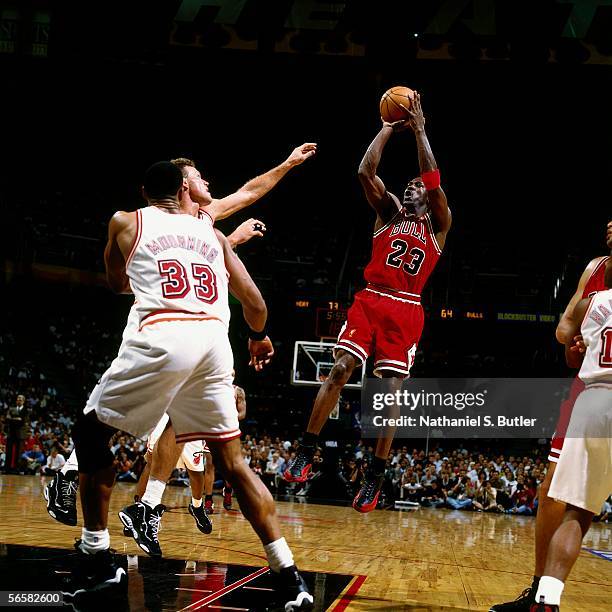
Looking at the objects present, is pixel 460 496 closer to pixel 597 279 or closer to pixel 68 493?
pixel 597 279

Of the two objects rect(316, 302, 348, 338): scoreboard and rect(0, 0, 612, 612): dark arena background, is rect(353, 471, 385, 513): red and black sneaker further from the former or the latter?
rect(316, 302, 348, 338): scoreboard

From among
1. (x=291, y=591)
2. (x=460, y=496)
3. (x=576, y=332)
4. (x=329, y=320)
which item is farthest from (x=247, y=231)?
(x=460, y=496)

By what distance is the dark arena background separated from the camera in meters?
15.6

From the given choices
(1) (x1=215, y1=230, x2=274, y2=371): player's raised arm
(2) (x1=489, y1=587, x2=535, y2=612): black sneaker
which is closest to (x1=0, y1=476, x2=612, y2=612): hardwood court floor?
(2) (x1=489, y1=587, x2=535, y2=612): black sneaker

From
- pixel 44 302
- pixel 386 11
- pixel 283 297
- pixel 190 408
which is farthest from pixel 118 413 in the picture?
pixel 44 302

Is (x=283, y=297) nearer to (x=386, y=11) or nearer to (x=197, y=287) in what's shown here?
(x=386, y=11)

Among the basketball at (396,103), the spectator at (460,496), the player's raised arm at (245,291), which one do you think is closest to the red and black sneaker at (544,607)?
the player's raised arm at (245,291)

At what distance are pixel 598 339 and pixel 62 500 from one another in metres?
3.14

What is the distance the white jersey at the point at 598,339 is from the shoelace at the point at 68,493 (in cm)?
299

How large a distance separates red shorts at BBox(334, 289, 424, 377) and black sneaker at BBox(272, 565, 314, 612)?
8.04 ft

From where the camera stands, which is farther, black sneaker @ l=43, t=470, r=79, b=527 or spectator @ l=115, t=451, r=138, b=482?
spectator @ l=115, t=451, r=138, b=482

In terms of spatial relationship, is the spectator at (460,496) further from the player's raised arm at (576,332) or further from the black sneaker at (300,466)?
the player's raised arm at (576,332)

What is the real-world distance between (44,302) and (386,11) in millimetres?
14273

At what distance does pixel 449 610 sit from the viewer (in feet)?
14.8
